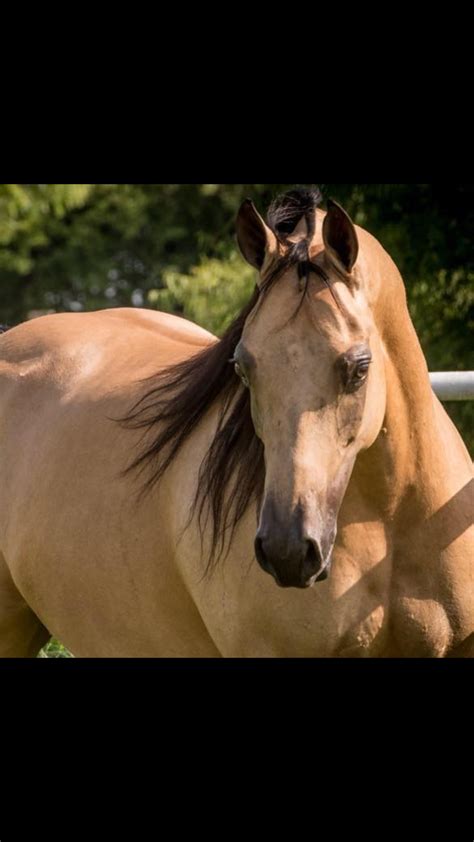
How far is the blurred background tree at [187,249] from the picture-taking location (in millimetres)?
8844

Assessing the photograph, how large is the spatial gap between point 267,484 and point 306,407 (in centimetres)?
21

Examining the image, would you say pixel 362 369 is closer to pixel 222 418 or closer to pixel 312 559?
pixel 312 559

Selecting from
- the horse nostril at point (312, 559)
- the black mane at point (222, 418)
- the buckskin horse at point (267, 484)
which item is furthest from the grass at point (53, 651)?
the horse nostril at point (312, 559)

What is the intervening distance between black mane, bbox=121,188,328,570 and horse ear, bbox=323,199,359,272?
0.07 m

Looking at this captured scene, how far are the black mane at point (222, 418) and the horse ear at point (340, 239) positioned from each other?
0.22ft

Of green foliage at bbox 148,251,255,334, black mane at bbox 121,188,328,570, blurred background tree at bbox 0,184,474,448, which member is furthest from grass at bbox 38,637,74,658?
green foliage at bbox 148,251,255,334

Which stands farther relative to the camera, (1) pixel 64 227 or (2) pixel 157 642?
(1) pixel 64 227

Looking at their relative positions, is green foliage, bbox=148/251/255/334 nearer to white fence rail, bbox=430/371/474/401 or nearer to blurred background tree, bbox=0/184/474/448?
blurred background tree, bbox=0/184/474/448

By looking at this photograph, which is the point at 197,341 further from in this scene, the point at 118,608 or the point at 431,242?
the point at 431,242

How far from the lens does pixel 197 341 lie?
4973mm

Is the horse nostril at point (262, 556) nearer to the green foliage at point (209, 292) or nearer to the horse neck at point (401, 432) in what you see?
the horse neck at point (401, 432)

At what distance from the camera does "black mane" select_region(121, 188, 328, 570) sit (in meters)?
3.63

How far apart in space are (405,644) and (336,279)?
1045 mm
